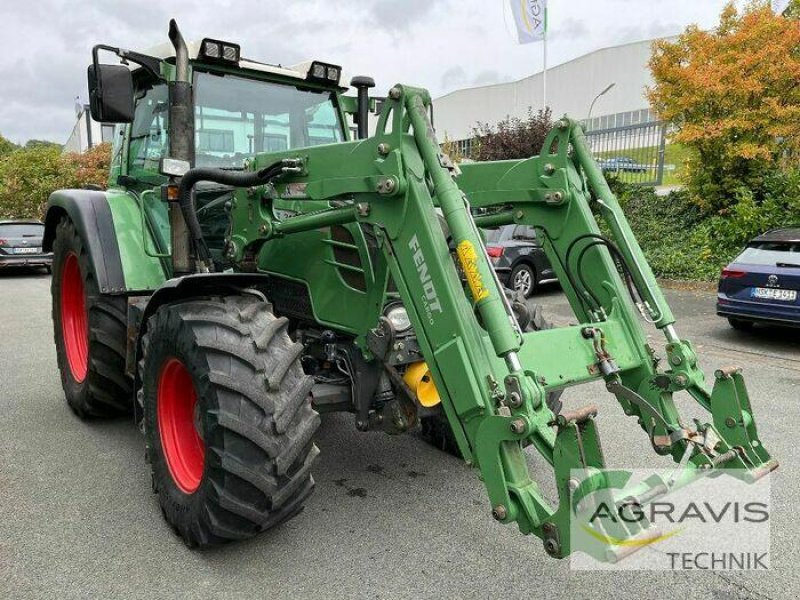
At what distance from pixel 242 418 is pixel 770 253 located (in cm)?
727

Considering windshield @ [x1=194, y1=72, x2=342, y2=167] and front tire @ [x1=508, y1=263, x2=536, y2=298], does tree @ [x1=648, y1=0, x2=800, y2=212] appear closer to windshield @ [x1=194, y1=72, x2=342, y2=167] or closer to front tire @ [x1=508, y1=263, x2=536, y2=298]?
front tire @ [x1=508, y1=263, x2=536, y2=298]

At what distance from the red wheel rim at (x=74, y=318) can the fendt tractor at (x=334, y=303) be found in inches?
22.4

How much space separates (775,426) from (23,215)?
28685mm

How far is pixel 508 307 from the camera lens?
2.63m

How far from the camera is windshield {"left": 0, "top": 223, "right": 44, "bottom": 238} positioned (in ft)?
51.9

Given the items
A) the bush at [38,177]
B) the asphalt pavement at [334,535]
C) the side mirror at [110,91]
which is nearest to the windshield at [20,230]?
the bush at [38,177]

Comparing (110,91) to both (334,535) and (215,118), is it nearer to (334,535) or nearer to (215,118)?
(215,118)

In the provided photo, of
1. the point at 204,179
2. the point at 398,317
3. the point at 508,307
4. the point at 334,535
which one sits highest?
the point at 204,179

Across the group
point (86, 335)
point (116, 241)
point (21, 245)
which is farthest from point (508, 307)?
point (21, 245)

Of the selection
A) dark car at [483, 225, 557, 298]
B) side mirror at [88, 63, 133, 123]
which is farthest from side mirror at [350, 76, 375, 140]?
dark car at [483, 225, 557, 298]

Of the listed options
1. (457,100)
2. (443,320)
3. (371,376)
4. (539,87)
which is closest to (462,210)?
(443,320)

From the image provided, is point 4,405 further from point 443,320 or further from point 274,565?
point 443,320

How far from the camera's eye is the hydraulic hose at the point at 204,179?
3275 mm

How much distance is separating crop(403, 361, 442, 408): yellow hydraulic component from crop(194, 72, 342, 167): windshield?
1.91 meters
